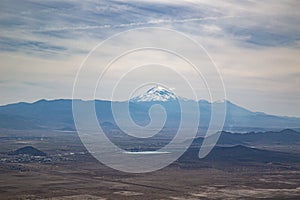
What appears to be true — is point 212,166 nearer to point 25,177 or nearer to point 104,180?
point 104,180

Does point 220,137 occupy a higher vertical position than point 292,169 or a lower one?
higher

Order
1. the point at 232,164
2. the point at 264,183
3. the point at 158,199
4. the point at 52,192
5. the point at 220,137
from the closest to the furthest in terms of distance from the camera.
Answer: the point at 158,199 < the point at 52,192 < the point at 264,183 < the point at 232,164 < the point at 220,137

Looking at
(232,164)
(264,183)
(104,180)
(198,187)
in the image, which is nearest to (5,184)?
(104,180)

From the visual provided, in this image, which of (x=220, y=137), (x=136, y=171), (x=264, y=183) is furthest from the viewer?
(x=220, y=137)

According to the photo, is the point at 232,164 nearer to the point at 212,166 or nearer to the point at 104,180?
the point at 212,166

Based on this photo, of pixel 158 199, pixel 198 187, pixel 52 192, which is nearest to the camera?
pixel 158 199

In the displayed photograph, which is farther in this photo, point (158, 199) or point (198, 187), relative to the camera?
point (198, 187)

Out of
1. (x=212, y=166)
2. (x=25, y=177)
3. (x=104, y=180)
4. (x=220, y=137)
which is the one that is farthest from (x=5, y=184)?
(x=220, y=137)

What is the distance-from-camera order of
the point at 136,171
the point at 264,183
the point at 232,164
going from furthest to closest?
the point at 232,164 → the point at 136,171 → the point at 264,183

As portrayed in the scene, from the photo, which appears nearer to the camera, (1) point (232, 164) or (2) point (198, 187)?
(2) point (198, 187)
